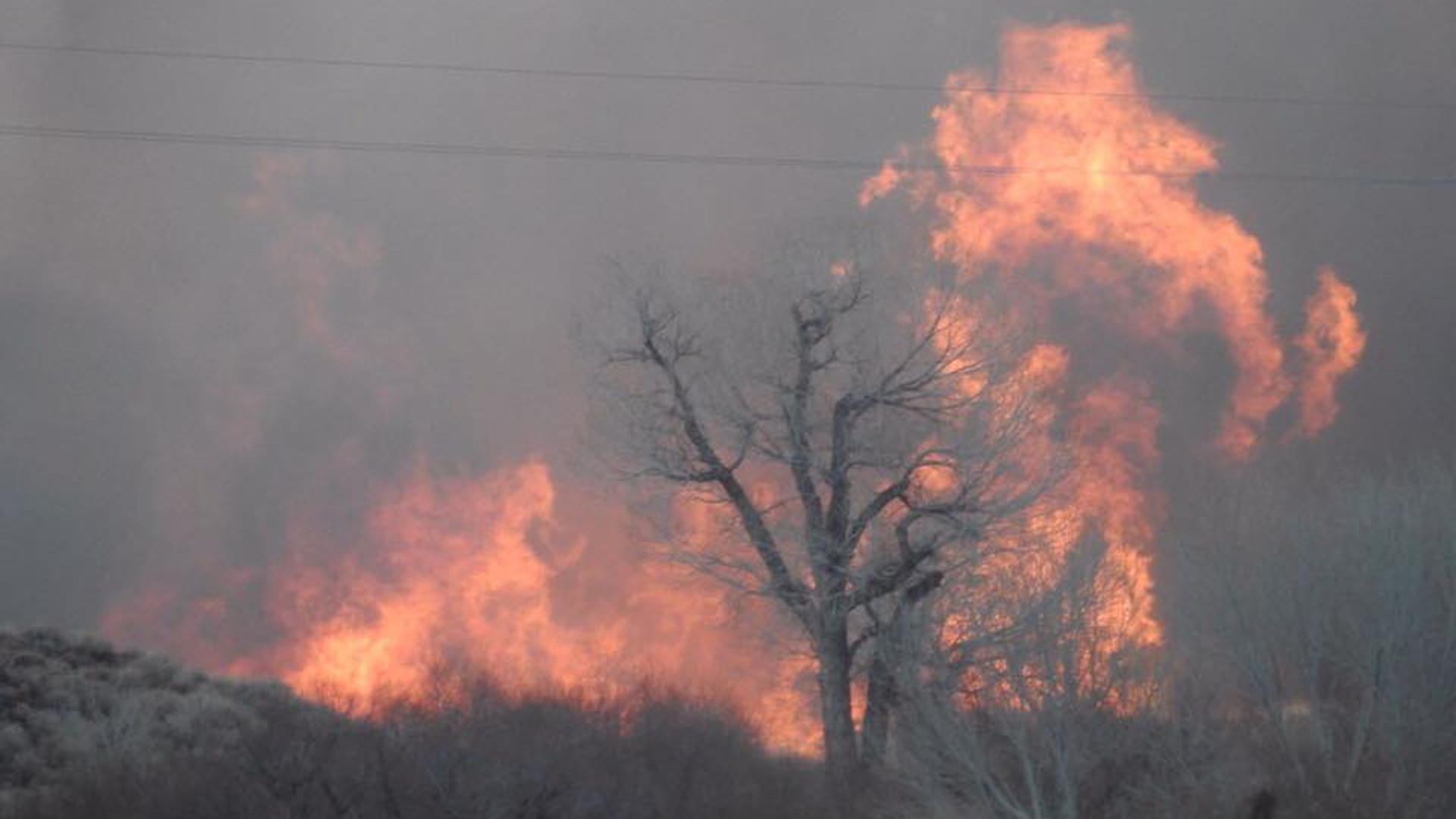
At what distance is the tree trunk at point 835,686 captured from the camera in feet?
72.4

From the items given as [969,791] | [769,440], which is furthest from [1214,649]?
[769,440]

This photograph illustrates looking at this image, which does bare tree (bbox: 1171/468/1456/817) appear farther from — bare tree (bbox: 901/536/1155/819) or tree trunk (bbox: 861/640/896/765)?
tree trunk (bbox: 861/640/896/765)

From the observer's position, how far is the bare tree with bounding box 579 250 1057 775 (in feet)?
73.0

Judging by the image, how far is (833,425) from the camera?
22.6 metres

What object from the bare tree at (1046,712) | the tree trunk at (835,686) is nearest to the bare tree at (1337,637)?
the bare tree at (1046,712)

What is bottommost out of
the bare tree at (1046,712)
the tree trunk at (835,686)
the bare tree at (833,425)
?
the bare tree at (1046,712)

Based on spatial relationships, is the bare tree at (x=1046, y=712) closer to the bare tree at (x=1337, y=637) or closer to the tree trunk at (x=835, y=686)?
the bare tree at (x=1337, y=637)

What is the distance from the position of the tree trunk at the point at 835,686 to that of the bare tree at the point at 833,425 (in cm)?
3

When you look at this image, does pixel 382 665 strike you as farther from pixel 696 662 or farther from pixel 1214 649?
pixel 1214 649

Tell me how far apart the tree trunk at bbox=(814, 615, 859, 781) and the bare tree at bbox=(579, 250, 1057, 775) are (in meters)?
0.03

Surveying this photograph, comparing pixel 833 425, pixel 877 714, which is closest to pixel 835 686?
pixel 877 714

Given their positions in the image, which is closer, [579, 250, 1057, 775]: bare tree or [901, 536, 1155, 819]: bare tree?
[901, 536, 1155, 819]: bare tree

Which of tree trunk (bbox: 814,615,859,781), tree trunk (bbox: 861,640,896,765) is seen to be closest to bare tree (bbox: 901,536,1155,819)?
tree trunk (bbox: 861,640,896,765)

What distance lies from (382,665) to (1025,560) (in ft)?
56.2
